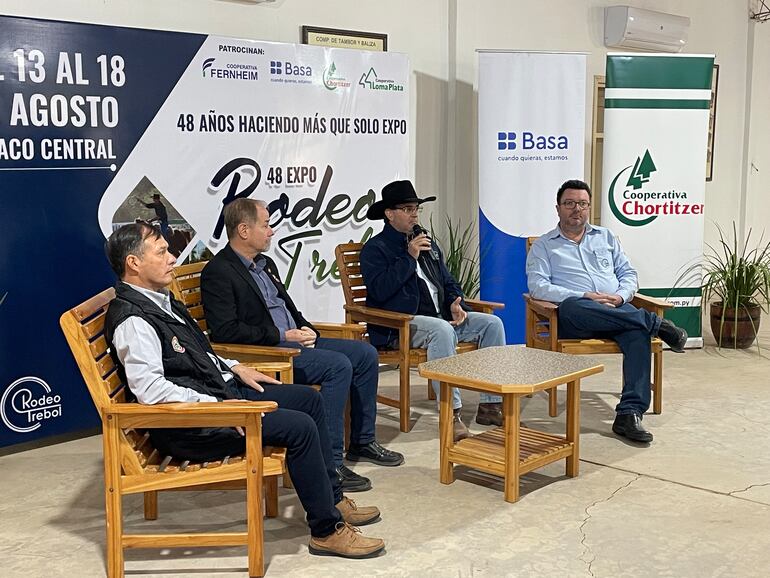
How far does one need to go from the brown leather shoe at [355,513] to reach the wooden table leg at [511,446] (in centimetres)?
56

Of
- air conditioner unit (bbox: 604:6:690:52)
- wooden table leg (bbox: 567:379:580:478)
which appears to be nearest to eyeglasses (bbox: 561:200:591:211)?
wooden table leg (bbox: 567:379:580:478)

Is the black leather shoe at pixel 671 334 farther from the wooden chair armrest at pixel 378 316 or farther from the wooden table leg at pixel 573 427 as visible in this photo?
the wooden chair armrest at pixel 378 316

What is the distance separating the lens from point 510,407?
3.72 m

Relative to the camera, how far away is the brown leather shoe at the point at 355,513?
137 inches

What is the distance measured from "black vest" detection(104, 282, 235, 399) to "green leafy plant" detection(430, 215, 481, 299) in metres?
3.43

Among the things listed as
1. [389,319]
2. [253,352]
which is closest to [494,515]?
[253,352]

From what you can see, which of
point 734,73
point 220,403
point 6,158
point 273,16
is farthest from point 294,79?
point 734,73

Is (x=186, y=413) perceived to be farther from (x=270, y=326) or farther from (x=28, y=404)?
(x=28, y=404)

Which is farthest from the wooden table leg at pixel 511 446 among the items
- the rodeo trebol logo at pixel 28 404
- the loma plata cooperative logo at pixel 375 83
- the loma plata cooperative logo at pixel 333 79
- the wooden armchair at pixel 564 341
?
the loma plata cooperative logo at pixel 375 83

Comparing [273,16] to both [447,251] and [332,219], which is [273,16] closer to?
[332,219]

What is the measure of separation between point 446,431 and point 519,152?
2.76 m

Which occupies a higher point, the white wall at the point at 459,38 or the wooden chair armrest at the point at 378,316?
the white wall at the point at 459,38

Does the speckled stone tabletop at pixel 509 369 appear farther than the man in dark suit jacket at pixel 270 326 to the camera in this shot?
No

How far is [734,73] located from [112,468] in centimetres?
812
